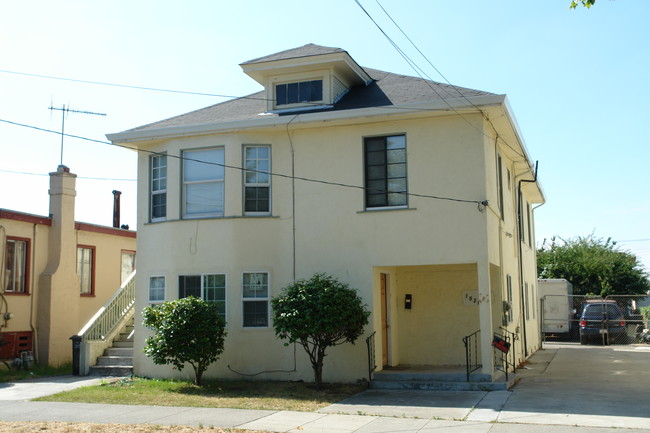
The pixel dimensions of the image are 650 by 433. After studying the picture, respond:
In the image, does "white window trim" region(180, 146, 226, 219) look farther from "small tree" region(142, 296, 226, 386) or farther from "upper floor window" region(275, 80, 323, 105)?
"small tree" region(142, 296, 226, 386)

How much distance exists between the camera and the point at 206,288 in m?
15.2

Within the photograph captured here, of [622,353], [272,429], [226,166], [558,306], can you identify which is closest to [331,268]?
[226,166]

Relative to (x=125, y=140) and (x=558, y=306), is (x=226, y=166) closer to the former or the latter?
(x=125, y=140)

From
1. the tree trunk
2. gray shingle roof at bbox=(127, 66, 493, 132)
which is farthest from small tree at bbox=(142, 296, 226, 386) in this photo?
gray shingle roof at bbox=(127, 66, 493, 132)

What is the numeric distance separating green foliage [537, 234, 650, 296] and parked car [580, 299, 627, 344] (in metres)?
8.43

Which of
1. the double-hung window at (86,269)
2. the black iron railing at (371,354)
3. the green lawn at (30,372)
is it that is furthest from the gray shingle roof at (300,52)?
the green lawn at (30,372)

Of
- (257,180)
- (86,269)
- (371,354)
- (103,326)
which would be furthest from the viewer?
(86,269)

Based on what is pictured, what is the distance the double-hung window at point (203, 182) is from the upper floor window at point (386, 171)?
3.42 metres

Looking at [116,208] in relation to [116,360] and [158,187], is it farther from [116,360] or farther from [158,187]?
[116,360]

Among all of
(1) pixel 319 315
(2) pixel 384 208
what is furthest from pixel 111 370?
(2) pixel 384 208

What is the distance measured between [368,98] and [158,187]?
545cm

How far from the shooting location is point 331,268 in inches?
579

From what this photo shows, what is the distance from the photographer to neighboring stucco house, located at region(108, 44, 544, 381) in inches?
550

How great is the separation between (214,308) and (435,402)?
16.5ft
